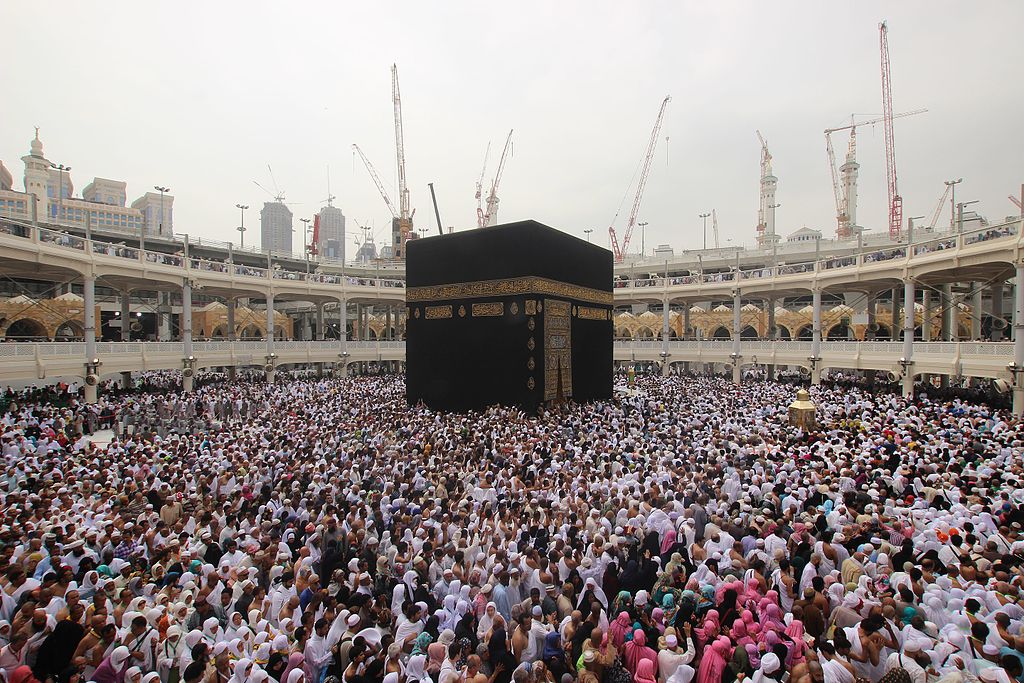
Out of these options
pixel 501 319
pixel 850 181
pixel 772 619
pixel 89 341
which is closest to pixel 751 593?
pixel 772 619

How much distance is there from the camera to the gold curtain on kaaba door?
663 inches

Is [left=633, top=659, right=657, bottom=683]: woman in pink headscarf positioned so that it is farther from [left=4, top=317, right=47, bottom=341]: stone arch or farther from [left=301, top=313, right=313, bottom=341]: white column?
[left=301, top=313, right=313, bottom=341]: white column

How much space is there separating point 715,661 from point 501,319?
1335 centimetres

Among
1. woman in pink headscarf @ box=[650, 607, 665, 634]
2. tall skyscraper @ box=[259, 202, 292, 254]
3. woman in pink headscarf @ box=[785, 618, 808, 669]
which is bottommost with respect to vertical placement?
woman in pink headscarf @ box=[650, 607, 665, 634]

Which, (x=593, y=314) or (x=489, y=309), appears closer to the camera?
(x=489, y=309)

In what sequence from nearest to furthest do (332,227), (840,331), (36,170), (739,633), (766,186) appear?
(739,633) < (840,331) < (36,170) < (766,186) < (332,227)

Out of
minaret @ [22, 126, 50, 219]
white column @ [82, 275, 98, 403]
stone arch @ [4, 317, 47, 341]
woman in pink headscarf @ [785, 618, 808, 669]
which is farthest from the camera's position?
minaret @ [22, 126, 50, 219]

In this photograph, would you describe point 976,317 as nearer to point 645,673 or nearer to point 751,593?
point 751,593

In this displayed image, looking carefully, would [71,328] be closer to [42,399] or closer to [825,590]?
[42,399]

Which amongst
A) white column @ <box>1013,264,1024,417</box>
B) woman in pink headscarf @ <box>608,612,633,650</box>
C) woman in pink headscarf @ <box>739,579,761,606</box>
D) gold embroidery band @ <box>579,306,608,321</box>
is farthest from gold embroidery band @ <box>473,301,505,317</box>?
white column @ <box>1013,264,1024,417</box>

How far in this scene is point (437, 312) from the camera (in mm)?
18219

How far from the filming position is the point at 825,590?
511 cm

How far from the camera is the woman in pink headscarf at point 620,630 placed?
14.2ft

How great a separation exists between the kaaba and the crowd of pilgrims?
16.1 feet
